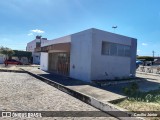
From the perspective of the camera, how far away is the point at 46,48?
24062mm

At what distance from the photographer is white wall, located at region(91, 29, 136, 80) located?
15469mm

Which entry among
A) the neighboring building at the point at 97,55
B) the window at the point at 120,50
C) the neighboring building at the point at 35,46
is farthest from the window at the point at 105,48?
the neighboring building at the point at 35,46

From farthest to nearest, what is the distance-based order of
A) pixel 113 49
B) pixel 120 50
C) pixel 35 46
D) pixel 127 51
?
pixel 35 46 < pixel 127 51 < pixel 120 50 < pixel 113 49

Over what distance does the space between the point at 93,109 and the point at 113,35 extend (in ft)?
36.0

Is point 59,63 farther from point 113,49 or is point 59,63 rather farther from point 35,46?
point 35,46

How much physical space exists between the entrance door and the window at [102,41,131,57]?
459 cm

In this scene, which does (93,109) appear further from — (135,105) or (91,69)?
(91,69)

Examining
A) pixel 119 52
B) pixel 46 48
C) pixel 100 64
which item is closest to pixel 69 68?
pixel 100 64

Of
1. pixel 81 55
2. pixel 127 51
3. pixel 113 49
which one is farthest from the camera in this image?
pixel 127 51

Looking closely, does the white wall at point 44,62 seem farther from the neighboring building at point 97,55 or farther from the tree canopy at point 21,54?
the tree canopy at point 21,54

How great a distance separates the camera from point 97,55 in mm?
15680

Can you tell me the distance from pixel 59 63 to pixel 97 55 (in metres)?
7.43

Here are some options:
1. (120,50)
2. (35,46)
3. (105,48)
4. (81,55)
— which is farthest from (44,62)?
(35,46)

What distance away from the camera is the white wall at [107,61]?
15469mm
